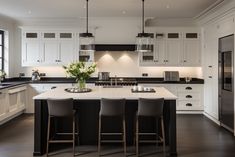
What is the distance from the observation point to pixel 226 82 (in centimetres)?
595

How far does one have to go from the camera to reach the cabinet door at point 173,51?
7832 mm

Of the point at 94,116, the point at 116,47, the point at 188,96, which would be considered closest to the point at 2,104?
the point at 94,116

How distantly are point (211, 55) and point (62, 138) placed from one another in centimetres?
424

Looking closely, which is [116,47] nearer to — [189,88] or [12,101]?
[189,88]

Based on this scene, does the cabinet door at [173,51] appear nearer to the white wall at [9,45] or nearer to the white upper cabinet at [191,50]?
the white upper cabinet at [191,50]

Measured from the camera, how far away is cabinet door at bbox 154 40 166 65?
7.83 m

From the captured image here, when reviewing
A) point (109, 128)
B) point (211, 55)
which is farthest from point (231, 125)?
point (109, 128)

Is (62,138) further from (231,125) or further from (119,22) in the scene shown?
(119,22)

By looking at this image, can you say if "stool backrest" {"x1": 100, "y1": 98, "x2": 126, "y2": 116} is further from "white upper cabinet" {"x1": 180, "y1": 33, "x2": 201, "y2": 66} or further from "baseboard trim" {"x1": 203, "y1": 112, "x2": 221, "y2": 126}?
"white upper cabinet" {"x1": 180, "y1": 33, "x2": 201, "y2": 66}

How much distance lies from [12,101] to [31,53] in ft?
5.51

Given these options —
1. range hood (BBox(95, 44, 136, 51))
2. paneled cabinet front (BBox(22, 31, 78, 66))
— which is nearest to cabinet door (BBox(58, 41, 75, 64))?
paneled cabinet front (BBox(22, 31, 78, 66))

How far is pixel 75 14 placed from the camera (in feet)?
24.1

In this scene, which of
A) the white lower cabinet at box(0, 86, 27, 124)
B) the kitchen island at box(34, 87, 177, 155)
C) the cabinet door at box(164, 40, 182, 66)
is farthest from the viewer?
the cabinet door at box(164, 40, 182, 66)

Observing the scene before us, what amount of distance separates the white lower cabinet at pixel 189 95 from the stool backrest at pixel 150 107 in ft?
11.7
